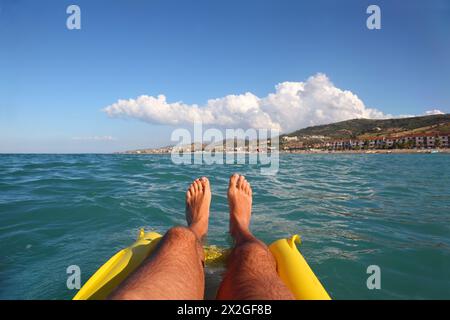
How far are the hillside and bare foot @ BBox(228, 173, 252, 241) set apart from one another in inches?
2916

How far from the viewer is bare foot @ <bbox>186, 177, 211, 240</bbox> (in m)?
2.94

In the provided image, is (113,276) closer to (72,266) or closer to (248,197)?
(72,266)

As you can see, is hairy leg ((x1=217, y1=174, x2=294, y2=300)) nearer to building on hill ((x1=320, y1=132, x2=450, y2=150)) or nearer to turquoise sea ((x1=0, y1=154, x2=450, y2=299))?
turquoise sea ((x1=0, y1=154, x2=450, y2=299))

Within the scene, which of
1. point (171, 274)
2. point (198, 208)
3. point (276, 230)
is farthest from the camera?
point (198, 208)

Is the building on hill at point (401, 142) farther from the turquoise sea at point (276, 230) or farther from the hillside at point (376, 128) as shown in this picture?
the turquoise sea at point (276, 230)

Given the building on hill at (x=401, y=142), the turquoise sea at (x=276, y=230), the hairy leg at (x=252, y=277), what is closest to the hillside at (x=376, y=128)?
the building on hill at (x=401, y=142)

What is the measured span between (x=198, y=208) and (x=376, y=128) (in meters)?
96.2

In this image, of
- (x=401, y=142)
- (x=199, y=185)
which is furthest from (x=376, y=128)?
(x=199, y=185)

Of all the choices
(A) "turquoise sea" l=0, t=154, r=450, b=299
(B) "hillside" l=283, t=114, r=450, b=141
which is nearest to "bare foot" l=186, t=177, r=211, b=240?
(A) "turquoise sea" l=0, t=154, r=450, b=299

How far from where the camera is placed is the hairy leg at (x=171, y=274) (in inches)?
47.3

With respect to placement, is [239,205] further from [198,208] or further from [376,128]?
[376,128]

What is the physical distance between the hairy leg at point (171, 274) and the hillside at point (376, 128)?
7608 centimetres

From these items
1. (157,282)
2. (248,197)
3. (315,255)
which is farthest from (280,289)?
(248,197)

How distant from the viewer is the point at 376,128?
278 ft
